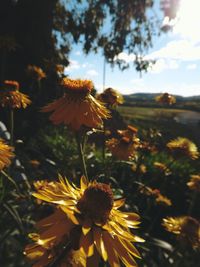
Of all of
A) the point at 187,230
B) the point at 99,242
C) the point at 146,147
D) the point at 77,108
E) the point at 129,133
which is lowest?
the point at 187,230

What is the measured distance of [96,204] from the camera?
1274mm

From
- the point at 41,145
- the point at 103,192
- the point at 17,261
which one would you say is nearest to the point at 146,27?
the point at 41,145

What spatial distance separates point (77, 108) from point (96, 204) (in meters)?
0.79

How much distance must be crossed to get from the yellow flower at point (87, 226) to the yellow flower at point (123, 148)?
1819 mm

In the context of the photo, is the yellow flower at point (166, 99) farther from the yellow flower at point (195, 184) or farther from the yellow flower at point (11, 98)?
the yellow flower at point (11, 98)

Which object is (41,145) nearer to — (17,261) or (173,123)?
(17,261)

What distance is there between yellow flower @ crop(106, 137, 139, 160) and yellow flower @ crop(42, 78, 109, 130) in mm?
1093

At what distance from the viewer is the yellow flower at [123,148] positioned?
3.20 meters

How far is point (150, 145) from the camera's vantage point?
3.58 metres

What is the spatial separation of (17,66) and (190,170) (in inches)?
166

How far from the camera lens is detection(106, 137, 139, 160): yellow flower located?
320 centimetres

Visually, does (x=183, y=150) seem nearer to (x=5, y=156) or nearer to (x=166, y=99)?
(x=166, y=99)

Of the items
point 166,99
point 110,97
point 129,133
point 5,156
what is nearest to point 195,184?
point 129,133

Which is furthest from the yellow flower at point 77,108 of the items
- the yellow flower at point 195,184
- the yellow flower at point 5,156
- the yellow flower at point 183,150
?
the yellow flower at point 195,184
